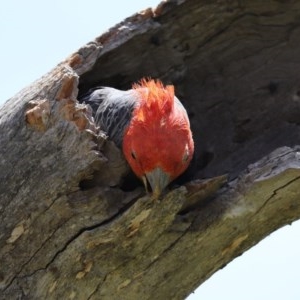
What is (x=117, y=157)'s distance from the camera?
5230 mm

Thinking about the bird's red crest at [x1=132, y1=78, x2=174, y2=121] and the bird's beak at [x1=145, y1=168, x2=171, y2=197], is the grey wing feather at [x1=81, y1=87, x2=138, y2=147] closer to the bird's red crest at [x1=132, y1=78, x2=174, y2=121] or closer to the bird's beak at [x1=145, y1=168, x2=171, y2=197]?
the bird's red crest at [x1=132, y1=78, x2=174, y2=121]

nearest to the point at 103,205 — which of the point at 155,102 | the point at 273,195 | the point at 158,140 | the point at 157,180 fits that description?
the point at 157,180

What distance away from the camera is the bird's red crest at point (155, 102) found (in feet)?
17.6

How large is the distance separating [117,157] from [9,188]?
722mm

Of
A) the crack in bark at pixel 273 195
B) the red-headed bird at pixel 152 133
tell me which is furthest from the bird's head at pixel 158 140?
the crack in bark at pixel 273 195

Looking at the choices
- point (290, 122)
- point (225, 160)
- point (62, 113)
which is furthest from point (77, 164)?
point (290, 122)

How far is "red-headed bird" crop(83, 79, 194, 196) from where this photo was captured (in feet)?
17.0

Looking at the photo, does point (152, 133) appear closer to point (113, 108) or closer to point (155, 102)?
point (155, 102)

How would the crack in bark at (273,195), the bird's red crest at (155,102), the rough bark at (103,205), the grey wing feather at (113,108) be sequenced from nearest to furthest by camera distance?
the rough bark at (103,205)
the crack in bark at (273,195)
the bird's red crest at (155,102)
the grey wing feather at (113,108)

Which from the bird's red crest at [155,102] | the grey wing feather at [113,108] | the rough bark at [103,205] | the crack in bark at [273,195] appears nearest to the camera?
the rough bark at [103,205]

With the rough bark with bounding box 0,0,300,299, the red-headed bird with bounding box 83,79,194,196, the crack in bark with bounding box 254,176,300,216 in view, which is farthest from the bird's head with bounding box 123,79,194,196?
the crack in bark with bounding box 254,176,300,216

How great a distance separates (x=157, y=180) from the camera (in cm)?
502

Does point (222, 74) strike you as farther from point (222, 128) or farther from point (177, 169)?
point (177, 169)

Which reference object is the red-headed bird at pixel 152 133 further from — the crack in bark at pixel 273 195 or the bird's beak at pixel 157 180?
the crack in bark at pixel 273 195
